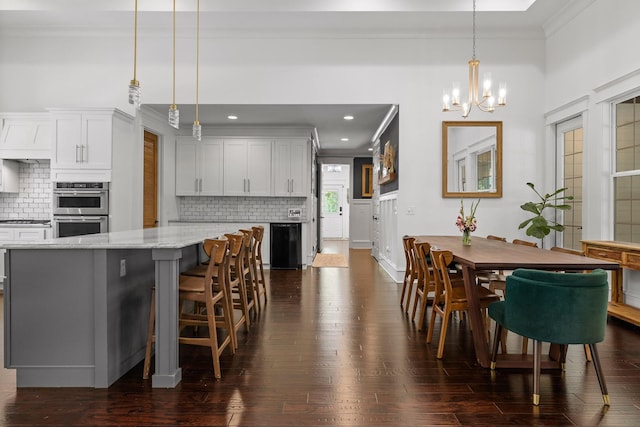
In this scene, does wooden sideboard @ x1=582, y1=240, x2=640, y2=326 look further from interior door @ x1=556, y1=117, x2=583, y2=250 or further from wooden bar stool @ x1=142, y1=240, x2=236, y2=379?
wooden bar stool @ x1=142, y1=240, x2=236, y2=379

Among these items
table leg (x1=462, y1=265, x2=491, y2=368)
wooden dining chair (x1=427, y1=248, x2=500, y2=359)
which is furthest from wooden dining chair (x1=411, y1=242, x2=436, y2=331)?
table leg (x1=462, y1=265, x2=491, y2=368)

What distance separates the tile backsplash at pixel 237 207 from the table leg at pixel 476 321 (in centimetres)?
520

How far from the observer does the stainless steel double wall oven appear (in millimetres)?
5543

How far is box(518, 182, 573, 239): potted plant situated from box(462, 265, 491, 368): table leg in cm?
300

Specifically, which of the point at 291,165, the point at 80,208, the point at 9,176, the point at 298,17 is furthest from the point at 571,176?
the point at 9,176

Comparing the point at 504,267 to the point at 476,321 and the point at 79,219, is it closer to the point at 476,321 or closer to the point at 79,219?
the point at 476,321

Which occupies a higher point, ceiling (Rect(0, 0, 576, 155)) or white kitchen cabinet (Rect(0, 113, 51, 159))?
ceiling (Rect(0, 0, 576, 155))

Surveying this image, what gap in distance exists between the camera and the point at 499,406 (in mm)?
2412

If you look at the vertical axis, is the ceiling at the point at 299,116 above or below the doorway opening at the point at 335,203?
above

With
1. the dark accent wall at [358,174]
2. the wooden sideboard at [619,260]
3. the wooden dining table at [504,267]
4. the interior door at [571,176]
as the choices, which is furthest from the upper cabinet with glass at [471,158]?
the dark accent wall at [358,174]

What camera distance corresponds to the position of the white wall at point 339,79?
6238 mm

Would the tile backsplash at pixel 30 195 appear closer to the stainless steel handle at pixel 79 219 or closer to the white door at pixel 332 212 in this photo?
the stainless steel handle at pixel 79 219

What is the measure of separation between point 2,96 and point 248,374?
614cm

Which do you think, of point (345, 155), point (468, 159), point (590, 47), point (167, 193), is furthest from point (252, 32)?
point (345, 155)
